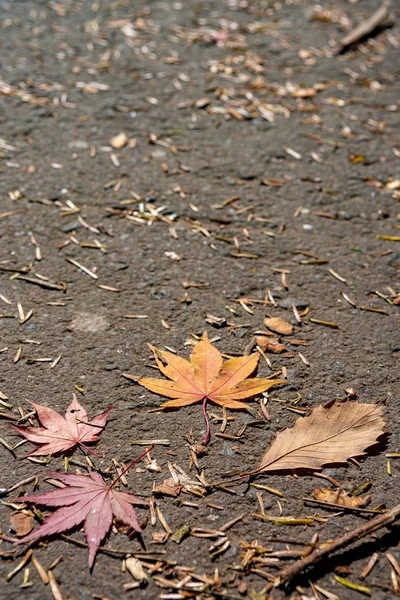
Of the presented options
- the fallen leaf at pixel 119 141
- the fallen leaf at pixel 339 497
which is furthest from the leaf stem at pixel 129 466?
the fallen leaf at pixel 119 141

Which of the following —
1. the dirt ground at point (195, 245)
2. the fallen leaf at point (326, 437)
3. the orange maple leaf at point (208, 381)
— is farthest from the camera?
the orange maple leaf at point (208, 381)

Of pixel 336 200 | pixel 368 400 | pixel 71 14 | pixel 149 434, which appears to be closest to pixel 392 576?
pixel 368 400

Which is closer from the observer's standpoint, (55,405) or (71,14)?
(55,405)

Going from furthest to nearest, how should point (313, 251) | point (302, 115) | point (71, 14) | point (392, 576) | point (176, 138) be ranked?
point (71, 14) < point (302, 115) < point (176, 138) < point (313, 251) < point (392, 576)

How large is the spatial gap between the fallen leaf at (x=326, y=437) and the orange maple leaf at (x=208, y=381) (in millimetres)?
182

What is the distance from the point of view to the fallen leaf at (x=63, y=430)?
1.76 metres

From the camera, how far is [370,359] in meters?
2.09

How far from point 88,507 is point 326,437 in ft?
2.17

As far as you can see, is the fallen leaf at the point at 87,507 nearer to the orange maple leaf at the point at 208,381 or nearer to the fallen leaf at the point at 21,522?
the fallen leaf at the point at 21,522

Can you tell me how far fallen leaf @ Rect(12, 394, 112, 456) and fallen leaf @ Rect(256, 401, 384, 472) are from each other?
48 cm

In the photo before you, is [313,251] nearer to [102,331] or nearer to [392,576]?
[102,331]

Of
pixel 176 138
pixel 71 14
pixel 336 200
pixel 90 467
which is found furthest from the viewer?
pixel 71 14

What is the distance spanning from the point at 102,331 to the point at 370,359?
2.94 feet

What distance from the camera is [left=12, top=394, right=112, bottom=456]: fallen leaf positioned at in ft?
5.76
